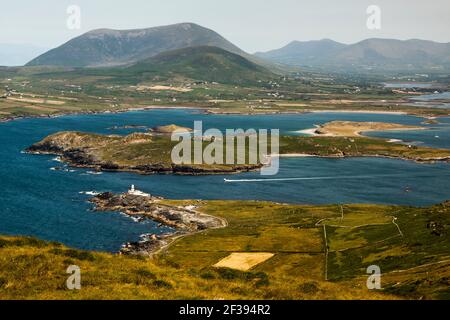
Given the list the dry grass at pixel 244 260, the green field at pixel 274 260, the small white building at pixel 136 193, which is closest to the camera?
the green field at pixel 274 260

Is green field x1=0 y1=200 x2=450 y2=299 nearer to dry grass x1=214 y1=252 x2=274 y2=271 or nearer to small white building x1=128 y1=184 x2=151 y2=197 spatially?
dry grass x1=214 y1=252 x2=274 y2=271

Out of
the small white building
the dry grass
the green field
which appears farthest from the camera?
the small white building

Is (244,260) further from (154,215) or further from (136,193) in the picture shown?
(136,193)

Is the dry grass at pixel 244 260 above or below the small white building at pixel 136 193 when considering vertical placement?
below

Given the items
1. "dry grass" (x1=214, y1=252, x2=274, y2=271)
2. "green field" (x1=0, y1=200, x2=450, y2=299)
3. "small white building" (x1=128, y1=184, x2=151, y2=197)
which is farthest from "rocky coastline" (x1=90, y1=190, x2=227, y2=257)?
"dry grass" (x1=214, y1=252, x2=274, y2=271)

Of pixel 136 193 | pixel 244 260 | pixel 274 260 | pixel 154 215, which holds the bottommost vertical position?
pixel 154 215

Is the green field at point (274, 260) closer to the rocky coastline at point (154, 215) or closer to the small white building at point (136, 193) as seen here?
the rocky coastline at point (154, 215)

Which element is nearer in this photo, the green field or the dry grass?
the green field

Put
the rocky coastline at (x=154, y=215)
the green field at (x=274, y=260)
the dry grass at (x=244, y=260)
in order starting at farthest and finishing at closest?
the rocky coastline at (x=154, y=215) → the dry grass at (x=244, y=260) → the green field at (x=274, y=260)

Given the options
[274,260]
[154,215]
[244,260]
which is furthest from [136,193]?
[274,260]

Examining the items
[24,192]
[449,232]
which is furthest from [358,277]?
[24,192]

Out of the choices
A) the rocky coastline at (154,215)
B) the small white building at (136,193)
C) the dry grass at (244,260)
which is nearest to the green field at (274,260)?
the dry grass at (244,260)
